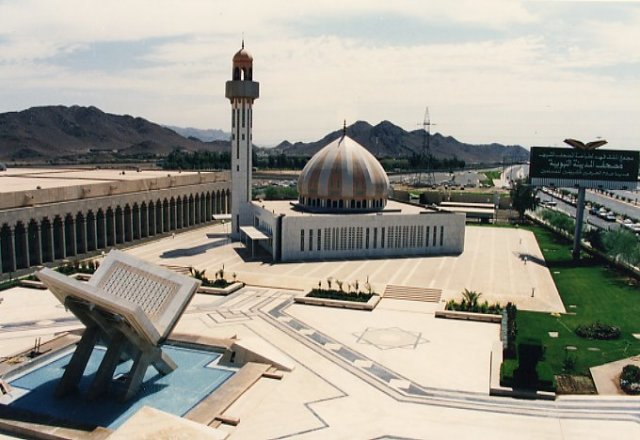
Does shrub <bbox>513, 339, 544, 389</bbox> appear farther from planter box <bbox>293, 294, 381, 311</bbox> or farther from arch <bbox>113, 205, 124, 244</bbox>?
arch <bbox>113, 205, 124, 244</bbox>

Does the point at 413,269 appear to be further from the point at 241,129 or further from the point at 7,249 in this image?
the point at 7,249

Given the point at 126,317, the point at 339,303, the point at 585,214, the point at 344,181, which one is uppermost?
the point at 344,181

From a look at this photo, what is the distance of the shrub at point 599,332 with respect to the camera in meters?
35.4

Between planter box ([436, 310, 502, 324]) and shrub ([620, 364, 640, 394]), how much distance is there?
33.1 feet

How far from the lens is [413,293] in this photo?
149ft

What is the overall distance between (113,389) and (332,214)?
1382 inches

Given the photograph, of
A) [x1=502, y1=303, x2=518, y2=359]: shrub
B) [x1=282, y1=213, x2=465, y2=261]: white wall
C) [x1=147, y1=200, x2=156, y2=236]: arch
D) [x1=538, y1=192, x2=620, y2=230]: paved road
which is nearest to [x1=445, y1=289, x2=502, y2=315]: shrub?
[x1=502, y1=303, x2=518, y2=359]: shrub

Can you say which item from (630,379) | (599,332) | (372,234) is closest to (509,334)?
(630,379)

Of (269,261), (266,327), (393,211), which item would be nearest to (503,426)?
(266,327)

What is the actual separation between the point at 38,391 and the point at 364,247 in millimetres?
36057

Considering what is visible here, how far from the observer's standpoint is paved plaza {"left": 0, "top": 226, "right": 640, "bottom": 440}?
24688 millimetres

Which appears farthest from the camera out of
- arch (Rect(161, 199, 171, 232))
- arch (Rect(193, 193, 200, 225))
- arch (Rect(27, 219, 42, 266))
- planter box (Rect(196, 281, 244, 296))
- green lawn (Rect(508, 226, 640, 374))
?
arch (Rect(193, 193, 200, 225))

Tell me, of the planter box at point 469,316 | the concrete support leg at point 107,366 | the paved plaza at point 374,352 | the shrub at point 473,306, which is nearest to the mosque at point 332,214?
Answer: the paved plaza at point 374,352

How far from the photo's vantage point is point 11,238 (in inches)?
1924
